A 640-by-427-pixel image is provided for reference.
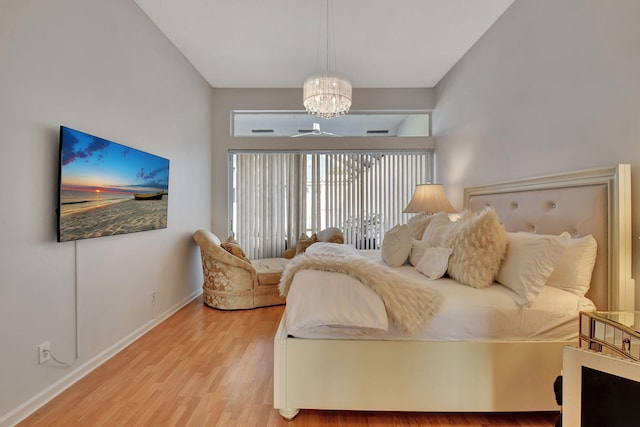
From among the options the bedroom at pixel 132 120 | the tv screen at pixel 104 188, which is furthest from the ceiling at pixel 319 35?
the tv screen at pixel 104 188

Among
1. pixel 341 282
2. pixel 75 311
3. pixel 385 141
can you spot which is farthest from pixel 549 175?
pixel 75 311

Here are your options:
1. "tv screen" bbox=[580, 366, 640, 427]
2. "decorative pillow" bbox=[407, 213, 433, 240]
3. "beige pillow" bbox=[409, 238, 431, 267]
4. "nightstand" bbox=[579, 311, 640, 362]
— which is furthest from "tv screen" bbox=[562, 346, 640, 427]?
"decorative pillow" bbox=[407, 213, 433, 240]

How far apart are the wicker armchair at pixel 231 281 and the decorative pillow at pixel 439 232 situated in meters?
1.76

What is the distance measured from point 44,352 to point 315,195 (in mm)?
3086

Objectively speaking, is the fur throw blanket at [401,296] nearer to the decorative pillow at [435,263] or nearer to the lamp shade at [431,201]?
Answer: the decorative pillow at [435,263]

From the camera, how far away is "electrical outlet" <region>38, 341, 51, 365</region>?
156 centimetres

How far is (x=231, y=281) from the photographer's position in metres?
2.99

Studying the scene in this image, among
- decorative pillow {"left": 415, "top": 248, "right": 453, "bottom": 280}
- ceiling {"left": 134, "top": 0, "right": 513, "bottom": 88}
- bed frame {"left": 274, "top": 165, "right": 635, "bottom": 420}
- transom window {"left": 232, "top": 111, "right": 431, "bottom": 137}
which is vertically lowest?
bed frame {"left": 274, "top": 165, "right": 635, "bottom": 420}

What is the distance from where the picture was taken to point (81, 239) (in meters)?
1.77

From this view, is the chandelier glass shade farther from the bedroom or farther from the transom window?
the transom window

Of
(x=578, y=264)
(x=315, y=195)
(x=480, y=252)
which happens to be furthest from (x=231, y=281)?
(x=578, y=264)

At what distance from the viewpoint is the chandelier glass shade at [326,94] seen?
7.64 ft

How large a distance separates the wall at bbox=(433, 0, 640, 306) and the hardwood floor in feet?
5.10

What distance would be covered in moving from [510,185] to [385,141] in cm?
201
